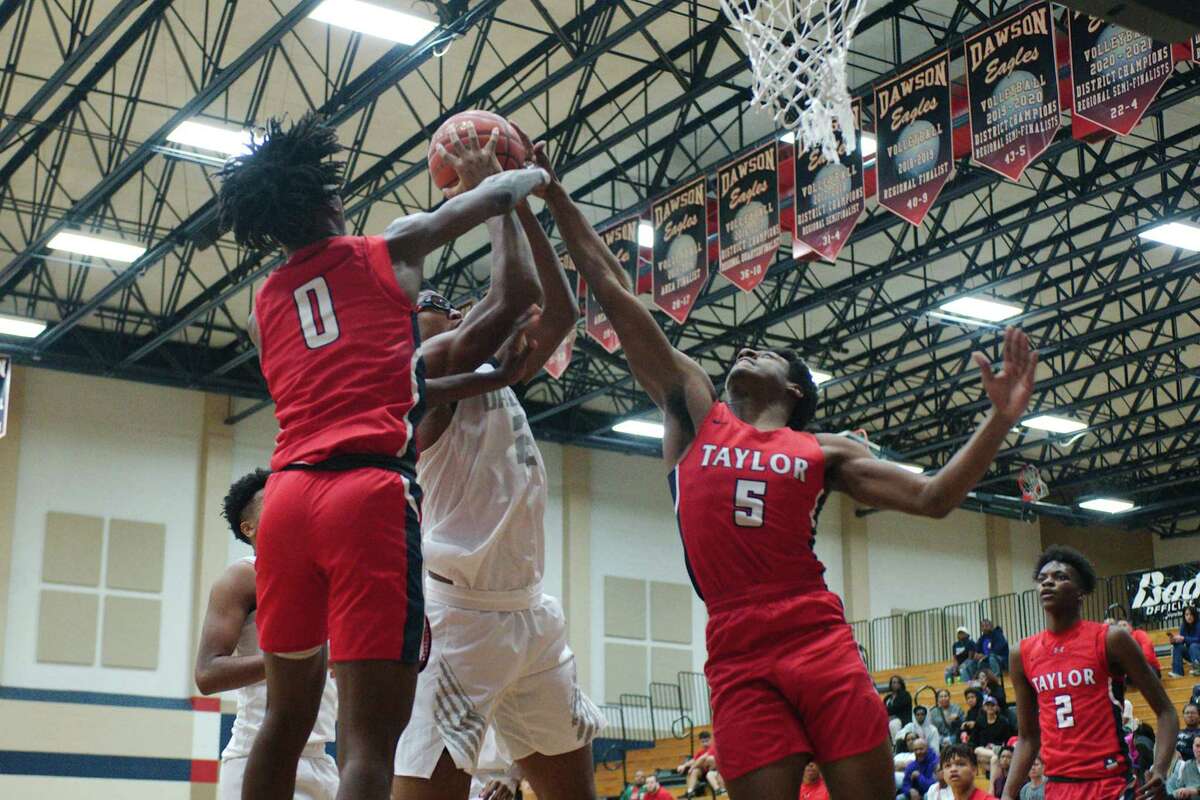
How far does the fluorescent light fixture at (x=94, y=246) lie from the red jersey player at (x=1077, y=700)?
47.5ft

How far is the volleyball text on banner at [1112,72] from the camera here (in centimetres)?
1235

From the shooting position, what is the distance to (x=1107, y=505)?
34.3 meters

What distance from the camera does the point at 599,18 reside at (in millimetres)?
16984

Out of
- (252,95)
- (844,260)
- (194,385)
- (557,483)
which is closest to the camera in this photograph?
(252,95)

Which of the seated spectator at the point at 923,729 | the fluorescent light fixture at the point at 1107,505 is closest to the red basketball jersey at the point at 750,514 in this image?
the seated spectator at the point at 923,729

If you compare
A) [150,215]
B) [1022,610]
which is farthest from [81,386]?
[1022,610]

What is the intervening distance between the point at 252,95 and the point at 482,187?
14768 mm

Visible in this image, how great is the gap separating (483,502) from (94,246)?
15.8m

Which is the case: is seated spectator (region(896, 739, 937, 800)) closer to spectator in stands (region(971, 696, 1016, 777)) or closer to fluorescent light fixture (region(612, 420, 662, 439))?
spectator in stands (region(971, 696, 1016, 777))

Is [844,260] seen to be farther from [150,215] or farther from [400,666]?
[400,666]

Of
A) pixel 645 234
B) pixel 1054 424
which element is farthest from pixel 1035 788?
pixel 1054 424

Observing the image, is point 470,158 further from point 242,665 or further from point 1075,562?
point 1075,562

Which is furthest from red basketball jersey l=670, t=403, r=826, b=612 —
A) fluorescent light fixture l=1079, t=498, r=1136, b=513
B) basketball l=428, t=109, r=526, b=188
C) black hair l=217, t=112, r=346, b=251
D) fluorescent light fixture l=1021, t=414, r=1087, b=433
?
fluorescent light fixture l=1079, t=498, r=1136, b=513

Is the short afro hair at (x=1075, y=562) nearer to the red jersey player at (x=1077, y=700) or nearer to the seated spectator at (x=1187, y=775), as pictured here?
the red jersey player at (x=1077, y=700)
